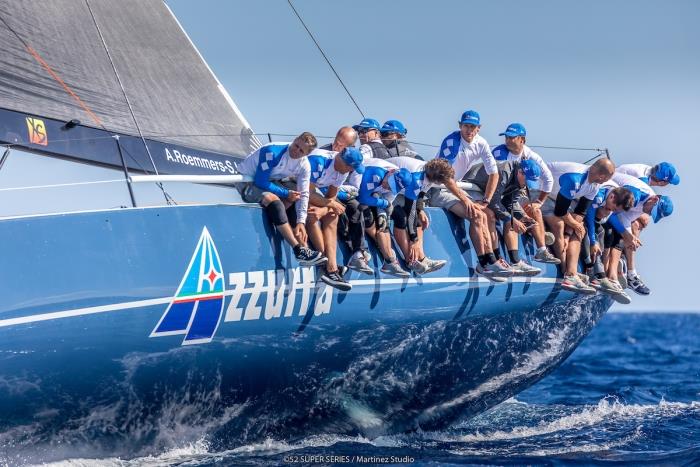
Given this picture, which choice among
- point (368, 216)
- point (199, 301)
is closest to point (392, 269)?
point (368, 216)

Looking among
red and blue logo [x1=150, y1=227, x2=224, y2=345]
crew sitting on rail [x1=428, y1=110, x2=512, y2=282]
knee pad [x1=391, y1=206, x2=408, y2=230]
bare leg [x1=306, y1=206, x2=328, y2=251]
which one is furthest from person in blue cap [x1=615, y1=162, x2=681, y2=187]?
red and blue logo [x1=150, y1=227, x2=224, y2=345]

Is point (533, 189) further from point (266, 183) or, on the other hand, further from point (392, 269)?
point (266, 183)

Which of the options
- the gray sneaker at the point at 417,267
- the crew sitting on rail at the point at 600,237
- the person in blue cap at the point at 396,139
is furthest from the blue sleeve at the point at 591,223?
the gray sneaker at the point at 417,267

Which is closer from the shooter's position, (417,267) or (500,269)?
(417,267)

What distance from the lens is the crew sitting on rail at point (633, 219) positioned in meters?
9.80

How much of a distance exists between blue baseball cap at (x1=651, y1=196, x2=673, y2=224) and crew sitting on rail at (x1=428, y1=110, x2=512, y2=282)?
2217 mm

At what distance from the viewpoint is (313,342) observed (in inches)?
299

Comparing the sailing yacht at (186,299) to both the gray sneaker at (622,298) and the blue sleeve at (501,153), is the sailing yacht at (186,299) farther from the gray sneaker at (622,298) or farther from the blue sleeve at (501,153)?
the blue sleeve at (501,153)

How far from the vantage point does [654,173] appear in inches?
404

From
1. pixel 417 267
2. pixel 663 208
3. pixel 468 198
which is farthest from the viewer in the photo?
pixel 663 208

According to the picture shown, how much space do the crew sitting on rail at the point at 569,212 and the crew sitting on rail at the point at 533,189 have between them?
18cm

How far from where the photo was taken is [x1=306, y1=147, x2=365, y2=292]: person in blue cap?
7.58 m

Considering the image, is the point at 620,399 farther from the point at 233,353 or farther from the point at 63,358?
the point at 63,358

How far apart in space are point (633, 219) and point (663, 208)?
0.41 meters
